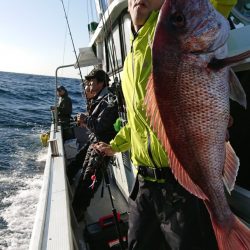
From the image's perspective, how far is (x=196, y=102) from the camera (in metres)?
1.49

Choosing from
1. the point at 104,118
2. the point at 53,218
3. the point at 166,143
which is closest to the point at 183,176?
the point at 166,143

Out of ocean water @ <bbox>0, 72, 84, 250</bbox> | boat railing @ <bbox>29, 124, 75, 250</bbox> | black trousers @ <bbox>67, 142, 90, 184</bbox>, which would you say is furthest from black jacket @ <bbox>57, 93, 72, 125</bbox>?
boat railing @ <bbox>29, 124, 75, 250</bbox>

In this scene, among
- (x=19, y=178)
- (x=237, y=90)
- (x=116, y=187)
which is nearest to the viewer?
(x=237, y=90)

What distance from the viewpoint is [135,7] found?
2.24 meters

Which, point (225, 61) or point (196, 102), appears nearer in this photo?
point (225, 61)

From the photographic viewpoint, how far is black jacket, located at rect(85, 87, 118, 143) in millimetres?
4766

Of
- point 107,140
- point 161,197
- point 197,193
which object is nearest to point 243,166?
point 161,197

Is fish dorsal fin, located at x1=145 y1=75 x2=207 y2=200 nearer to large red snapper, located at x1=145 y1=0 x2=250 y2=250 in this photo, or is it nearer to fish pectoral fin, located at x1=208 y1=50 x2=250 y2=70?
large red snapper, located at x1=145 y1=0 x2=250 y2=250

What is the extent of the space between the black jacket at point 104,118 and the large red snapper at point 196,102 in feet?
10.0

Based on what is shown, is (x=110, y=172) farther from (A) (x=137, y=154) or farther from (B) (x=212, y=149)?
(B) (x=212, y=149)

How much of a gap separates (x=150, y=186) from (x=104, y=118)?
2558 millimetres

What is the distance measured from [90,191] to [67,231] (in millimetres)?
2170

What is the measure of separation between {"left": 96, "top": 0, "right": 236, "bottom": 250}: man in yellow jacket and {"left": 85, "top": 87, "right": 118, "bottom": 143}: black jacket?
7.75ft

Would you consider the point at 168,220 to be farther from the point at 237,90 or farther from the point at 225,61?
the point at 225,61
